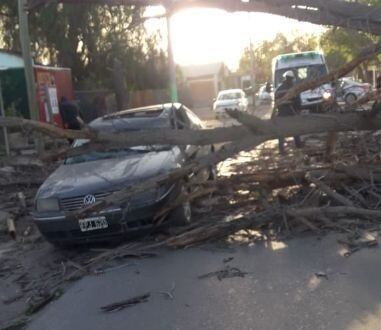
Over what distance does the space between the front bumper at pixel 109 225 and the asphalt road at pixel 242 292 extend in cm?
63

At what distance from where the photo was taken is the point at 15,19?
31188 mm

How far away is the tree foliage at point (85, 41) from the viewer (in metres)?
30.8

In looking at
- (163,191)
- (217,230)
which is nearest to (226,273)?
(217,230)

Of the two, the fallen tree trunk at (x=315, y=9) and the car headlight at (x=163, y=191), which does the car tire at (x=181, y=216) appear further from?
the fallen tree trunk at (x=315, y=9)

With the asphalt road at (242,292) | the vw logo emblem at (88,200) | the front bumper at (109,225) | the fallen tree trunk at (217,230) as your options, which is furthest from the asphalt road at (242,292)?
the vw logo emblem at (88,200)

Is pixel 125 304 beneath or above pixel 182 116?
beneath

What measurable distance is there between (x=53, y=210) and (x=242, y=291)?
3.03 meters

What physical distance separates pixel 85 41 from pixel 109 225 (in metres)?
26.8

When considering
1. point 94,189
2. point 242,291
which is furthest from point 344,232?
point 94,189

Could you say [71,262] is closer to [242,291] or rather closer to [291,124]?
[242,291]

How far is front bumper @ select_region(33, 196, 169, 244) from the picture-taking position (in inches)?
305

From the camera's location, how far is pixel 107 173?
27.0ft

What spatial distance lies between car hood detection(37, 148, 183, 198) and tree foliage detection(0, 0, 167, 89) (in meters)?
20.0

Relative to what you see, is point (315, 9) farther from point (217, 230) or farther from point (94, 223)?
point (94, 223)
